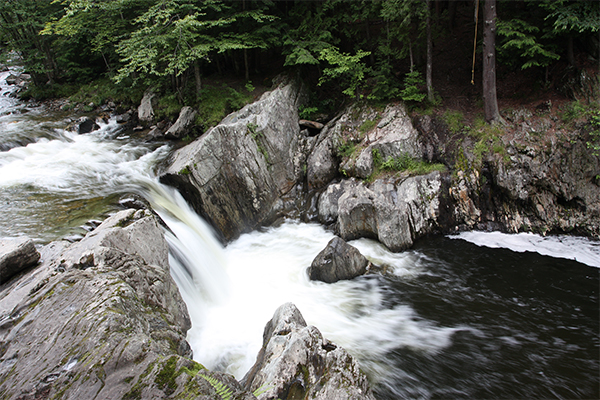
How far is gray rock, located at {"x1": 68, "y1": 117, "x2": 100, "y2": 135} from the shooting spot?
47.4 feet

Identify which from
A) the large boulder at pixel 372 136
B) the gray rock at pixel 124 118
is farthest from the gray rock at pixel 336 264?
the gray rock at pixel 124 118

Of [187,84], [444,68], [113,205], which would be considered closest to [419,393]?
[113,205]

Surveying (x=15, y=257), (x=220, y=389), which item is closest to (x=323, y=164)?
(x=15, y=257)

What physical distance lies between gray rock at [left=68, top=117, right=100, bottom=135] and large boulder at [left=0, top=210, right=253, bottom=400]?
12132 millimetres

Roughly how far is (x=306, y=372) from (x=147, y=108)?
15.8 metres

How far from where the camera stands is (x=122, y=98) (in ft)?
57.4

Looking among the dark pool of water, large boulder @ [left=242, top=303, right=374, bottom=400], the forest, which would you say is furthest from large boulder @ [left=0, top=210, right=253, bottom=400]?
the forest

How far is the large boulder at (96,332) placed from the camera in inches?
103

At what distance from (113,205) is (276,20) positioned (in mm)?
11326

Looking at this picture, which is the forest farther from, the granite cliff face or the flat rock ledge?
the flat rock ledge

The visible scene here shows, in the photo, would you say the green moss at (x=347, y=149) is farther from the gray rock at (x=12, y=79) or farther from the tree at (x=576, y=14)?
the gray rock at (x=12, y=79)

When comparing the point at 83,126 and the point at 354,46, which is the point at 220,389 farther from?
the point at 83,126

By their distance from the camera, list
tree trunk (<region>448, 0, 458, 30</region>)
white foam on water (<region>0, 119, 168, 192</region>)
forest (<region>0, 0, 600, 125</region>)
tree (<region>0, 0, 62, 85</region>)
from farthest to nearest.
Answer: tree (<region>0, 0, 62, 85</region>)
tree trunk (<region>448, 0, 458, 30</region>)
forest (<region>0, 0, 600, 125</region>)
white foam on water (<region>0, 119, 168, 192</region>)

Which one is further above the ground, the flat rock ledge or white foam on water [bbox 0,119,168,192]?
white foam on water [bbox 0,119,168,192]
